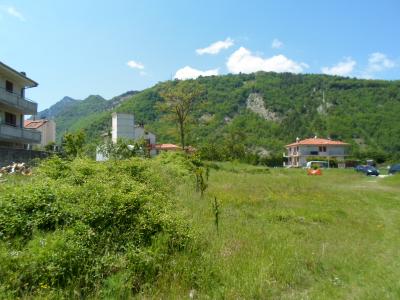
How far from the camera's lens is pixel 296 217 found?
12.5 m

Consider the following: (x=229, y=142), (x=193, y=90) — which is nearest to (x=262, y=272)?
(x=193, y=90)

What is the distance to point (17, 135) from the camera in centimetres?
3706

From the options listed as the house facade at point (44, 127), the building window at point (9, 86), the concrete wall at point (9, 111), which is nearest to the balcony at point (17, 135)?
the concrete wall at point (9, 111)

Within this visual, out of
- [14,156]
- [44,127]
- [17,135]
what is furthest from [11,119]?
[44,127]

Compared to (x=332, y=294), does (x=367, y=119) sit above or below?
above

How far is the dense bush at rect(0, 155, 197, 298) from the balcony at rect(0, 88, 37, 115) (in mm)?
32007

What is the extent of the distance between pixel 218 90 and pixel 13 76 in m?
134

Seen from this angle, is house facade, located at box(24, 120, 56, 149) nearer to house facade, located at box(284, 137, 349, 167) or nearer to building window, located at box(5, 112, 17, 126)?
building window, located at box(5, 112, 17, 126)

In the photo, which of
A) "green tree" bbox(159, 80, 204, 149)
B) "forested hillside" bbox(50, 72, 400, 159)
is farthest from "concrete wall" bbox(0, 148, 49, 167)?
"forested hillside" bbox(50, 72, 400, 159)

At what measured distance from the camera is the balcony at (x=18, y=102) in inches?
→ 1400

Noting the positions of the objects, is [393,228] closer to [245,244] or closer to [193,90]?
[245,244]

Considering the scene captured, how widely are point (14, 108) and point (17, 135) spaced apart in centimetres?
356

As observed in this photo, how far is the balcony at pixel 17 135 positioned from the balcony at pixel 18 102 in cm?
240

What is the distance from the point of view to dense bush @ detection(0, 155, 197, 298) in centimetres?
512
